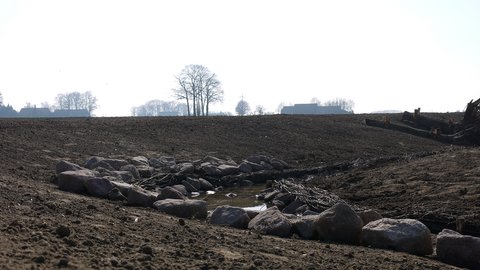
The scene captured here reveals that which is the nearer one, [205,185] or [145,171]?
[205,185]

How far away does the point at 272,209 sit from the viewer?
10375 millimetres

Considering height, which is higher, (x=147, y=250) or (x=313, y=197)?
(x=147, y=250)

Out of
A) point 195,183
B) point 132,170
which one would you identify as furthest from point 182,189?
point 132,170

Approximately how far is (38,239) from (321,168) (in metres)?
16.9

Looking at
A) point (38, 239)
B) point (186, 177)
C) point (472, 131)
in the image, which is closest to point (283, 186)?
point (186, 177)

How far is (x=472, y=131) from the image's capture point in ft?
104

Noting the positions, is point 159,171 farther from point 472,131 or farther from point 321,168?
point 472,131

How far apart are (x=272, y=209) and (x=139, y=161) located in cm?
1052

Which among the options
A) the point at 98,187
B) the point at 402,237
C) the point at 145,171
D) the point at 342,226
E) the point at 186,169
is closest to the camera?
the point at 402,237

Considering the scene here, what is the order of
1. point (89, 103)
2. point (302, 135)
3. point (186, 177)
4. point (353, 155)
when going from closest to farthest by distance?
point (186, 177) < point (353, 155) < point (302, 135) < point (89, 103)

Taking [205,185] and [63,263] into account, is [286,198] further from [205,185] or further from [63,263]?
[63,263]

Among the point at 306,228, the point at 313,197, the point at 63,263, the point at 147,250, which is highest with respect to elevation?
the point at 63,263

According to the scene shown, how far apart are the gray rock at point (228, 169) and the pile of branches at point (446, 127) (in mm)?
17113

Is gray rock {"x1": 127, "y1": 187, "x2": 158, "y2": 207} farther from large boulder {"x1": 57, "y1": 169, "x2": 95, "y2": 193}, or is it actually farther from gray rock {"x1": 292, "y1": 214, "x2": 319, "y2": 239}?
gray rock {"x1": 292, "y1": 214, "x2": 319, "y2": 239}
